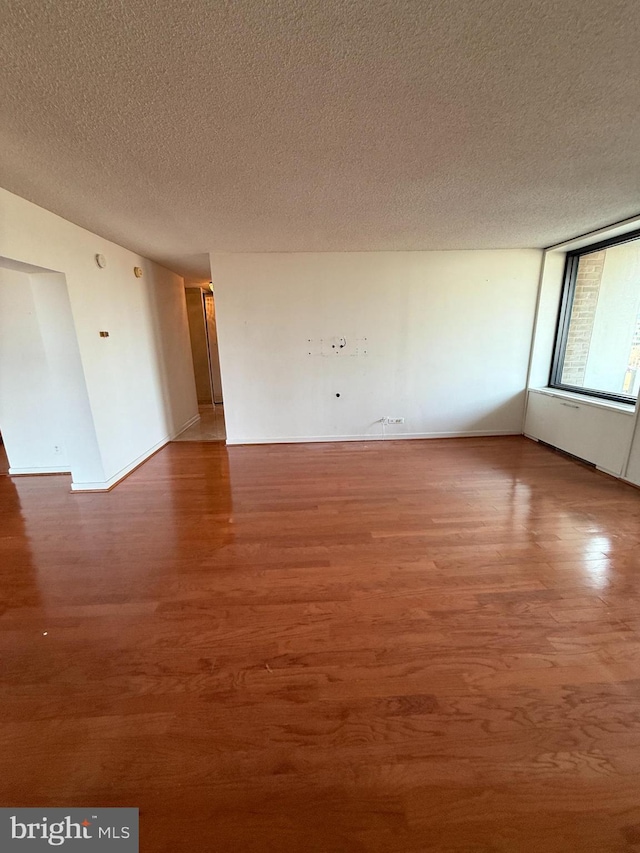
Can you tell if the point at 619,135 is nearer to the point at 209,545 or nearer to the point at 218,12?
the point at 218,12

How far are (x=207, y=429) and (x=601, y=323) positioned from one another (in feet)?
18.5

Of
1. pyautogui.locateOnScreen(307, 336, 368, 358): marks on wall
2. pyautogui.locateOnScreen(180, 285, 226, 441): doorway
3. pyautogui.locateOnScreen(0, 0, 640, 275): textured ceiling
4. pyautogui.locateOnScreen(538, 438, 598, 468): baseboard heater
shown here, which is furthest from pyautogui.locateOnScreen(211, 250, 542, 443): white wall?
pyautogui.locateOnScreen(180, 285, 226, 441): doorway

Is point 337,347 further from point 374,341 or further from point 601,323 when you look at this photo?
point 601,323

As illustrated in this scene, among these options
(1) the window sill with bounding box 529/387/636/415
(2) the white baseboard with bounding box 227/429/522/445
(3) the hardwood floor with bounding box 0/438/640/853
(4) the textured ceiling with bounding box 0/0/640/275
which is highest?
(4) the textured ceiling with bounding box 0/0/640/275

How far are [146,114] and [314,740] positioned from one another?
2.75 meters

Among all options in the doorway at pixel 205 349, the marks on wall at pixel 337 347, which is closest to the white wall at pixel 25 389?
the doorway at pixel 205 349

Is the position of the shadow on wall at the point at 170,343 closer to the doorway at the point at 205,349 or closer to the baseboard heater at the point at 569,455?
the doorway at the point at 205,349

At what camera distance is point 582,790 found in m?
1.01

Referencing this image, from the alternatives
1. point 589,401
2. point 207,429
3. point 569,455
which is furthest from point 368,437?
point 207,429

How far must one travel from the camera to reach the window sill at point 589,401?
10.5 ft

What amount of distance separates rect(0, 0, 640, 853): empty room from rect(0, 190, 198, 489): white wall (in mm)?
49

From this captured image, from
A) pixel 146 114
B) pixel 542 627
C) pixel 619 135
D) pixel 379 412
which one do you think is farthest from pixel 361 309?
pixel 542 627

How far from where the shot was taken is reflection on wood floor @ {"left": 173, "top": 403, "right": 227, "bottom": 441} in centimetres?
498

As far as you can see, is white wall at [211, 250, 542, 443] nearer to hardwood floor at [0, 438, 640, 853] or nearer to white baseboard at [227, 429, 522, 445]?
white baseboard at [227, 429, 522, 445]
